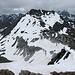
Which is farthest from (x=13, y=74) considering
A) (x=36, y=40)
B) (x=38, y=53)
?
(x=36, y=40)

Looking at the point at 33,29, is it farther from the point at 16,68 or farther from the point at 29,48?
the point at 16,68

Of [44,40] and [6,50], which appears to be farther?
[6,50]

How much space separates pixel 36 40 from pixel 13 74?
422 feet

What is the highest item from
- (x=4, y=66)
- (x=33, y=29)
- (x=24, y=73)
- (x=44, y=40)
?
(x=33, y=29)

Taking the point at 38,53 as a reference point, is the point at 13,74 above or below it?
below

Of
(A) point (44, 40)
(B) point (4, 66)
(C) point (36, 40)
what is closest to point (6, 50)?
(C) point (36, 40)

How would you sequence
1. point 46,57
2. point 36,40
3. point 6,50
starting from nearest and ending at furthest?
point 46,57, point 36,40, point 6,50

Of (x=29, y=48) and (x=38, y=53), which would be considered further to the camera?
(x=29, y=48)

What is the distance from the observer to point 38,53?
402ft

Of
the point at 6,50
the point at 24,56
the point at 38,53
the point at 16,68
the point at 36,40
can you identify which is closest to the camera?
the point at 16,68

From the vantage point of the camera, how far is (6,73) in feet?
74.8

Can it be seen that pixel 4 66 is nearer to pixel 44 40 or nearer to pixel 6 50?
pixel 44 40

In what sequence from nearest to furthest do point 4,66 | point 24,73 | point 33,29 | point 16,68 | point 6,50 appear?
1. point 24,73
2. point 16,68
3. point 4,66
4. point 6,50
5. point 33,29

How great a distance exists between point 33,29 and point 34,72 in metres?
172
